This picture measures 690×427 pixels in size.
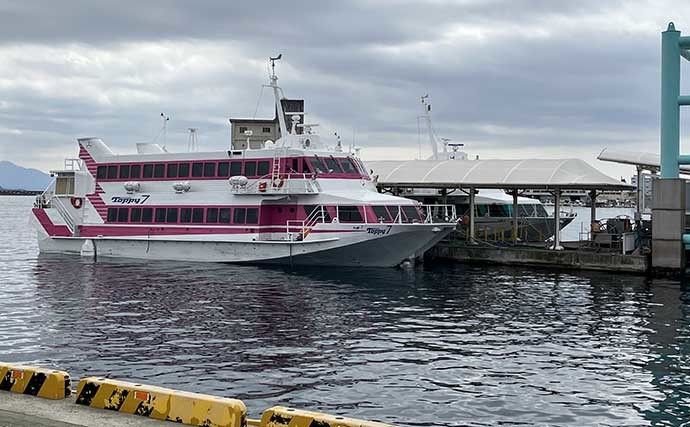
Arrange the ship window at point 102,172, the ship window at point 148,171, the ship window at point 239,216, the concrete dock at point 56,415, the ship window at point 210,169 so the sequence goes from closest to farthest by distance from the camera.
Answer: the concrete dock at point 56,415
the ship window at point 239,216
the ship window at point 210,169
the ship window at point 148,171
the ship window at point 102,172

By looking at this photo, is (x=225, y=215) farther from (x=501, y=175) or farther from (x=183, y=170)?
(x=501, y=175)

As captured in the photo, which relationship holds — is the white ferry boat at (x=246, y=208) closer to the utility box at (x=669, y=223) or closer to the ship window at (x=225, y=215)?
the ship window at (x=225, y=215)

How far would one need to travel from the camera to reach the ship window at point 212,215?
3772cm

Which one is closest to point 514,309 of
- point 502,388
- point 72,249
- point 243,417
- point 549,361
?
point 549,361

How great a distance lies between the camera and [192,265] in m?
37.4

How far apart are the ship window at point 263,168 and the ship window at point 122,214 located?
820 centimetres

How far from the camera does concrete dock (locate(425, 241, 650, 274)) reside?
1396 inches

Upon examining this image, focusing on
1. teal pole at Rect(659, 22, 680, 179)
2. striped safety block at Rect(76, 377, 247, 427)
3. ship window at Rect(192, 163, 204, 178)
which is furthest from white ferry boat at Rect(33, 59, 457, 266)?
striped safety block at Rect(76, 377, 247, 427)

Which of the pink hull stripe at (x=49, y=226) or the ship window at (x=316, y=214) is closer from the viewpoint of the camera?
the ship window at (x=316, y=214)

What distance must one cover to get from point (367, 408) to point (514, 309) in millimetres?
12538

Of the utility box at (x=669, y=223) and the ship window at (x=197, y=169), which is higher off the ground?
the ship window at (x=197, y=169)

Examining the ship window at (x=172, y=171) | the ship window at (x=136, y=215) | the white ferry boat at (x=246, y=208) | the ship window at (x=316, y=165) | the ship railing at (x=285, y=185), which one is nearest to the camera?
the white ferry boat at (x=246, y=208)

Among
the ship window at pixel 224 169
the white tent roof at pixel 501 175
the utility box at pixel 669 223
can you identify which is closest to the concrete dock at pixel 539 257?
the utility box at pixel 669 223

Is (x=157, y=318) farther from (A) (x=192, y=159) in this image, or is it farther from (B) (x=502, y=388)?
(A) (x=192, y=159)
